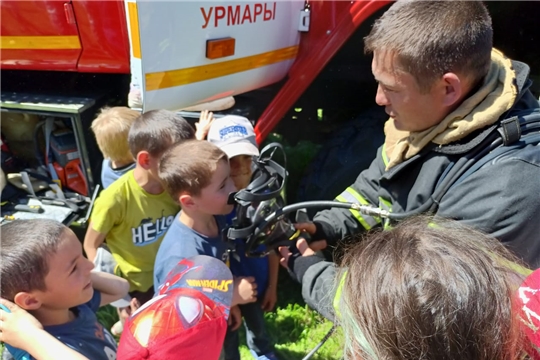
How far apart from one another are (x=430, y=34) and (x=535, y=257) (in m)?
0.72

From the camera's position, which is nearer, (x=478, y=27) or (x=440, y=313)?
(x=440, y=313)

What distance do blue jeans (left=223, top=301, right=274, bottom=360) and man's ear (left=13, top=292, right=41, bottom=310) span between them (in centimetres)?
97

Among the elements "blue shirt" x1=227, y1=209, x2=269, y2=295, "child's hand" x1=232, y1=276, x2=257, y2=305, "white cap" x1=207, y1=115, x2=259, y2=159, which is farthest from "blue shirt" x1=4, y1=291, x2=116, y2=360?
"white cap" x1=207, y1=115, x2=259, y2=159

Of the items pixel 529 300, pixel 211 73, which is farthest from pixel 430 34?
pixel 211 73

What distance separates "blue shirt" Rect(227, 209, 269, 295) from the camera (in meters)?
2.08

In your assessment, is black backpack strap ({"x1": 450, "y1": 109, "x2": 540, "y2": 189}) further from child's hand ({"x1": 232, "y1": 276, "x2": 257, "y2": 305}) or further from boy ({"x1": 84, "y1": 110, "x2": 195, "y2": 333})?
boy ({"x1": 84, "y1": 110, "x2": 195, "y2": 333})

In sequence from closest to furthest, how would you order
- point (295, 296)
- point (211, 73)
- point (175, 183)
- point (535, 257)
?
1. point (535, 257)
2. point (175, 183)
3. point (211, 73)
4. point (295, 296)

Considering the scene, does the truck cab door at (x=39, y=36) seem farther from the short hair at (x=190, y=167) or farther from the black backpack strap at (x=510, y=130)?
the black backpack strap at (x=510, y=130)

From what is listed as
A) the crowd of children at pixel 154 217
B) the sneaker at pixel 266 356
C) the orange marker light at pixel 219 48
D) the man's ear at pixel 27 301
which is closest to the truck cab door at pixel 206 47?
the orange marker light at pixel 219 48

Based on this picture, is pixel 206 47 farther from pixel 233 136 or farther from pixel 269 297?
pixel 269 297

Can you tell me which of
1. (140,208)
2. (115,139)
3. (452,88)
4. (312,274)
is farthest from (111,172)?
(452,88)

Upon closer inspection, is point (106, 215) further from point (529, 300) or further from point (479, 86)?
point (529, 300)

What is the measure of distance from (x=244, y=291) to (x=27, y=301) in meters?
0.79

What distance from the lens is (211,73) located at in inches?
94.9
